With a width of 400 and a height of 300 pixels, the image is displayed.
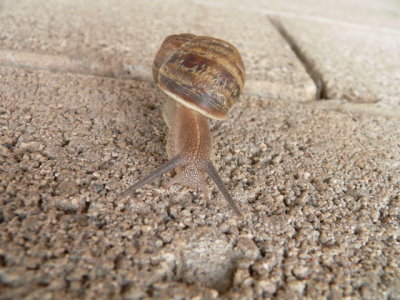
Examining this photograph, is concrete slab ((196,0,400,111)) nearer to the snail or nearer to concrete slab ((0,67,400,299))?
concrete slab ((0,67,400,299))

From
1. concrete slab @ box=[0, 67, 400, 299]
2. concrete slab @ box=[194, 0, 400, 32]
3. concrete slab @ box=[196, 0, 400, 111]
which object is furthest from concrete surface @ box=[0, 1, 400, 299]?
concrete slab @ box=[194, 0, 400, 32]

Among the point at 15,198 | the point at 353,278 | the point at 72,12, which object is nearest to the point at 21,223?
the point at 15,198

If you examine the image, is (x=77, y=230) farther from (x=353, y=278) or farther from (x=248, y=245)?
(x=353, y=278)

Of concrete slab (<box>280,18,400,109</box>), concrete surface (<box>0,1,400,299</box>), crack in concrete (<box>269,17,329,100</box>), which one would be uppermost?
concrete slab (<box>280,18,400,109</box>)

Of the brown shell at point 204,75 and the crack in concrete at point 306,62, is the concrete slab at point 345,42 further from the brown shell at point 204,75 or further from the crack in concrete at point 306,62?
the brown shell at point 204,75

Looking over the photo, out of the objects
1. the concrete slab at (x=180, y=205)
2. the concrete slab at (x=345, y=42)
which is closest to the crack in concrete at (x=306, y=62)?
the concrete slab at (x=345, y=42)

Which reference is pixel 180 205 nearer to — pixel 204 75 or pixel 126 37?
Result: pixel 204 75
